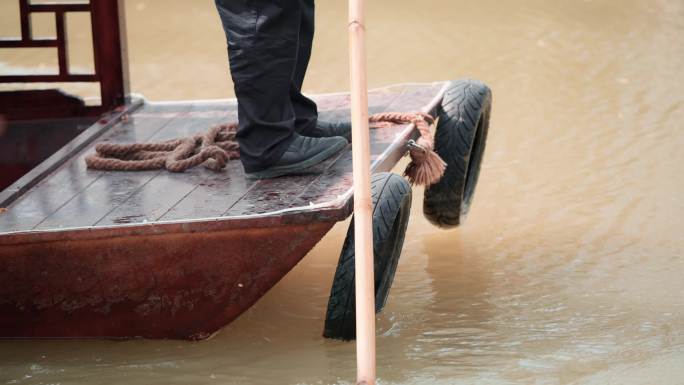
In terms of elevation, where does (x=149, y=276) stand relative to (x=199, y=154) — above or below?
below

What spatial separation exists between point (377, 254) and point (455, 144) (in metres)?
0.91

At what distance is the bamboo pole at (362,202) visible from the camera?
1.93m

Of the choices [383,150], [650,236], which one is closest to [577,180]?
[650,236]

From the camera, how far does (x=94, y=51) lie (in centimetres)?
344

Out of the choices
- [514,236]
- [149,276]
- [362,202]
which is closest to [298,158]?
[149,276]

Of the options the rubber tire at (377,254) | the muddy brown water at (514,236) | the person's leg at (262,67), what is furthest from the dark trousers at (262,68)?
the muddy brown water at (514,236)

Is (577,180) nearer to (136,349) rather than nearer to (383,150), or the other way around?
(383,150)

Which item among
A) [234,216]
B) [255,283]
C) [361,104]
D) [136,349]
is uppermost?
[361,104]

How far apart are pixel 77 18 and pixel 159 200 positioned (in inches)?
182

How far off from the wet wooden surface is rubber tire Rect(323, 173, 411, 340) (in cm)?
9

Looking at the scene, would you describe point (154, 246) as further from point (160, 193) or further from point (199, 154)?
point (199, 154)

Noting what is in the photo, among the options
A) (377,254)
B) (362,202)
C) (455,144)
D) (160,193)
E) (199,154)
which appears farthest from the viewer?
(455,144)

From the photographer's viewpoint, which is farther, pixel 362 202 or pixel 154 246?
pixel 154 246

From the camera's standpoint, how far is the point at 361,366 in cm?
193
